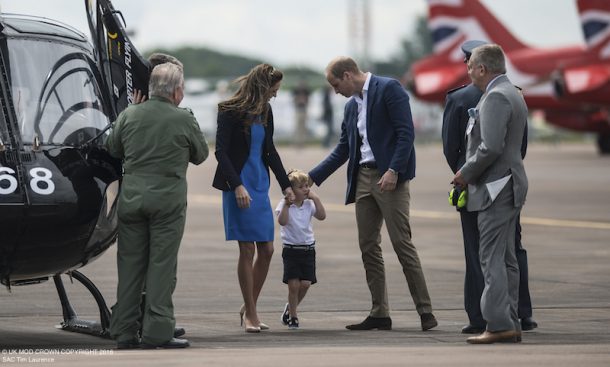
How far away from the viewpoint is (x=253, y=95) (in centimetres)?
1025

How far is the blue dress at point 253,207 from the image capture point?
10203mm

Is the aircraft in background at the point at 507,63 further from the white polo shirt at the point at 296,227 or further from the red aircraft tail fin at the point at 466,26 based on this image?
the white polo shirt at the point at 296,227

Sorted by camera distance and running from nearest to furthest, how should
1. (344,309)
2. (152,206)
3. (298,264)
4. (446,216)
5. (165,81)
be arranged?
(152,206)
(165,81)
(298,264)
(344,309)
(446,216)

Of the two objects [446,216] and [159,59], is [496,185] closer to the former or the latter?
[159,59]

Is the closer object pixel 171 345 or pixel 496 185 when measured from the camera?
pixel 171 345

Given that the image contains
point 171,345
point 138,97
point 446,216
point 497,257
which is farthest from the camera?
point 446,216

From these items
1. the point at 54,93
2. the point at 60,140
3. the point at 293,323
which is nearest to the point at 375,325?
the point at 293,323

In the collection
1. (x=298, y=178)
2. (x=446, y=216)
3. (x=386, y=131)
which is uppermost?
(x=386, y=131)

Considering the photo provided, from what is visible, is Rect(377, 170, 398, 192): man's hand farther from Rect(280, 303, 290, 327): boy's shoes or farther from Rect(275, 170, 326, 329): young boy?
Rect(280, 303, 290, 327): boy's shoes

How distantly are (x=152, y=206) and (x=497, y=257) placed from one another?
2.17 m

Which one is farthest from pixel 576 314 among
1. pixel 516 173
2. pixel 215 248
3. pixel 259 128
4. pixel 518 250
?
pixel 215 248

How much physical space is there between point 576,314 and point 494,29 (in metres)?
38.9

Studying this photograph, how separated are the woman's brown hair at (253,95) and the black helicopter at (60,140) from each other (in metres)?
0.75

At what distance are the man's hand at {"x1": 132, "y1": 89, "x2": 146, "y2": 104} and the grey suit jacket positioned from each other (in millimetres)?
2150
